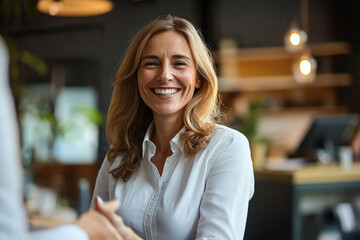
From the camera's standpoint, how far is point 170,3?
21.8 feet

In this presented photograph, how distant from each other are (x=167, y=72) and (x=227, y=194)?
0.43 metres

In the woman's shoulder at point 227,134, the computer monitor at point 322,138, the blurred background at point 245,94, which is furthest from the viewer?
the computer monitor at point 322,138

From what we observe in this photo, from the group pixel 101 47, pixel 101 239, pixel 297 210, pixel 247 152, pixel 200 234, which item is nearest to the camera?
pixel 101 239

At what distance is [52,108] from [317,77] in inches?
144

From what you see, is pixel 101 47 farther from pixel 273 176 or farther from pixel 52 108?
pixel 273 176

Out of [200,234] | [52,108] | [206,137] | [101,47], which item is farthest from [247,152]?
[52,108]

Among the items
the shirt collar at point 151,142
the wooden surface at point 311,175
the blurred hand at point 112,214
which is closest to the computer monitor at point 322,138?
the wooden surface at point 311,175

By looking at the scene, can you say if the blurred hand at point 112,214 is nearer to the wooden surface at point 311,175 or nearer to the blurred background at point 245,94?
the blurred background at point 245,94

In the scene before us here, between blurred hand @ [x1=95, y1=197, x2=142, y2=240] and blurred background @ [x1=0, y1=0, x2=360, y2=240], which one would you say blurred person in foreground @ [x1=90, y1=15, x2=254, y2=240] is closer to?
blurred hand @ [x1=95, y1=197, x2=142, y2=240]

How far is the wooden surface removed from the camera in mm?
4680

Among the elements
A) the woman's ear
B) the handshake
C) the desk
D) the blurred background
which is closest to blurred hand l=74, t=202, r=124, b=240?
the handshake

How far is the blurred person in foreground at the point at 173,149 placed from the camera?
1787mm

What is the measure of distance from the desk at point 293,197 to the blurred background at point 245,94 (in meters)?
0.01

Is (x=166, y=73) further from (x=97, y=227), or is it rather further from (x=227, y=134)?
(x=97, y=227)
